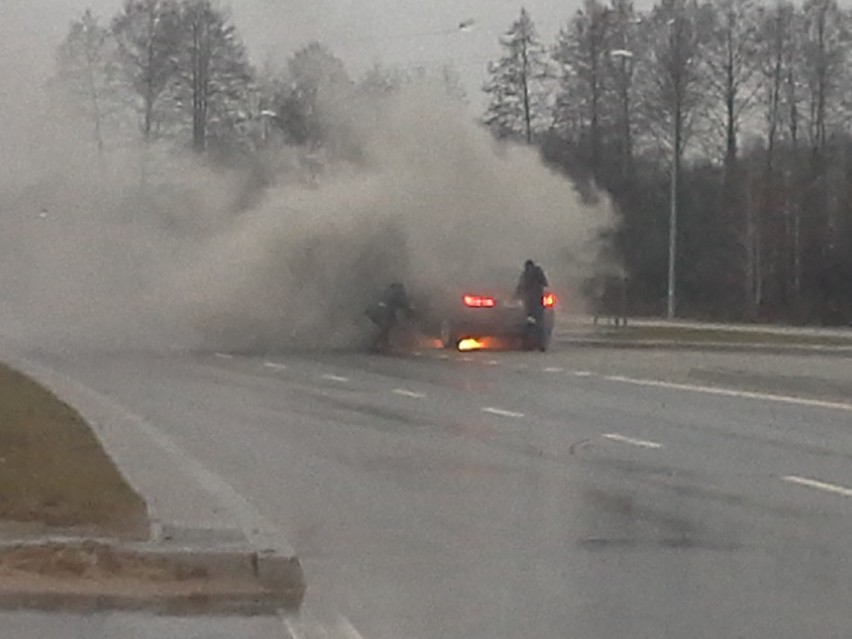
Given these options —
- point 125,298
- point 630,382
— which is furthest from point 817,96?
point 630,382

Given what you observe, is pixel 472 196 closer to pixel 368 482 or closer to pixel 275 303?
pixel 275 303

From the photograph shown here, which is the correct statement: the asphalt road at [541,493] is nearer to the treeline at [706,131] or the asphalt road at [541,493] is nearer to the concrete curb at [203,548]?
the concrete curb at [203,548]

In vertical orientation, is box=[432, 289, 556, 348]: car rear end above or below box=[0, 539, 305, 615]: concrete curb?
above

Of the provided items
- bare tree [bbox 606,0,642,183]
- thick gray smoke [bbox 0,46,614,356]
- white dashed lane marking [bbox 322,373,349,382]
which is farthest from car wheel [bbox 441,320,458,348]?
bare tree [bbox 606,0,642,183]

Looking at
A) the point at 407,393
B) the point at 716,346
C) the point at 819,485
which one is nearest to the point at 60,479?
the point at 819,485

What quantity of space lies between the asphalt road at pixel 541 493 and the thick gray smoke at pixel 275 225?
8.56 metres

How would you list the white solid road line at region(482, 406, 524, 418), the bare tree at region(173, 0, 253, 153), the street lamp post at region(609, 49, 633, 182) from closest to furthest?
the white solid road line at region(482, 406, 524, 418), the bare tree at region(173, 0, 253, 153), the street lamp post at region(609, 49, 633, 182)

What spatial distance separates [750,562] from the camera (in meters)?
10.0

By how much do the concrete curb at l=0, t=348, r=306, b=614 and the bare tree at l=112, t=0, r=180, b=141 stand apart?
28.4 metres

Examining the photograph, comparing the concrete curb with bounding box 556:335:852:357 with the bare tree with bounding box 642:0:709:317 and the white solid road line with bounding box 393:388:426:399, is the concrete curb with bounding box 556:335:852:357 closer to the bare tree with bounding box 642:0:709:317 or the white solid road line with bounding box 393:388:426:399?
the white solid road line with bounding box 393:388:426:399

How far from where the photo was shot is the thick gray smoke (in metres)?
35.0

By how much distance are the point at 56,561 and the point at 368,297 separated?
2644 centimetres

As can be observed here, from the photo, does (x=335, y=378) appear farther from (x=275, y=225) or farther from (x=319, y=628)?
(x=319, y=628)

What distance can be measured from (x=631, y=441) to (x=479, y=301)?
1593cm
